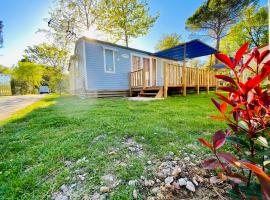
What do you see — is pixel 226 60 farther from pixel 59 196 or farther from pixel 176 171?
pixel 59 196

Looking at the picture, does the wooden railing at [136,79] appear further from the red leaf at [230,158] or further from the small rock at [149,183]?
the red leaf at [230,158]

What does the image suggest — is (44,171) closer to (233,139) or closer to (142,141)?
(142,141)

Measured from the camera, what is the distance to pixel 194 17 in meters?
14.5

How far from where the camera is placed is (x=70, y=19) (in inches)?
482

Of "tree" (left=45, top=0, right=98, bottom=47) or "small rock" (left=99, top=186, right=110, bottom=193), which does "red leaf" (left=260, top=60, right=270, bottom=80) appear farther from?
"tree" (left=45, top=0, right=98, bottom=47)

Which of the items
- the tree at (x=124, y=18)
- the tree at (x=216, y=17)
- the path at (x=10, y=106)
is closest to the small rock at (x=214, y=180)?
the path at (x=10, y=106)

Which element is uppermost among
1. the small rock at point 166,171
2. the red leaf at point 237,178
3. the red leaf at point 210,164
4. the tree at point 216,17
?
the tree at point 216,17

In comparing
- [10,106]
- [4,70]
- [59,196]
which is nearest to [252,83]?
[59,196]

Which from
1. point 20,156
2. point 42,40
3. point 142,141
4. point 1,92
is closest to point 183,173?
point 142,141

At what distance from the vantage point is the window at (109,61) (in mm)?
7536

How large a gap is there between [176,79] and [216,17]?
10790 mm

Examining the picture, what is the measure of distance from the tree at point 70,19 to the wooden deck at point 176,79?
703 cm

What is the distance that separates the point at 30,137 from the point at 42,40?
468 inches

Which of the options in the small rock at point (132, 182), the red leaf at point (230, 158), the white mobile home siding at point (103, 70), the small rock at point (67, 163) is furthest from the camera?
the white mobile home siding at point (103, 70)
